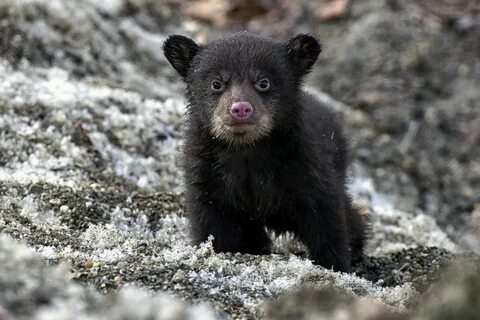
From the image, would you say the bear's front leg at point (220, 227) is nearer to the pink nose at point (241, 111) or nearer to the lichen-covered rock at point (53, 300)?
the pink nose at point (241, 111)

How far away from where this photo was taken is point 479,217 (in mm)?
9781

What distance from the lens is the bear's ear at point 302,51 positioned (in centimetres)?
647

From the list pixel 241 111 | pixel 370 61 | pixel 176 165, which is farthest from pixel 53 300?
pixel 370 61

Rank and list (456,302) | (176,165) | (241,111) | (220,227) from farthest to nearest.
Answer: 1. (176,165)
2. (220,227)
3. (241,111)
4. (456,302)

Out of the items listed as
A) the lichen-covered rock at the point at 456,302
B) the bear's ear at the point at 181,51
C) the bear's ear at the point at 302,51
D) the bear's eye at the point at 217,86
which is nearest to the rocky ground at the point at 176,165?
the lichen-covered rock at the point at 456,302

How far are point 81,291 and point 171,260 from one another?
1739 millimetres

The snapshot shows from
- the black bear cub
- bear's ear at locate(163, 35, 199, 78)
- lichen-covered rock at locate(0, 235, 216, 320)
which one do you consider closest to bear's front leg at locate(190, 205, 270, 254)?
Answer: the black bear cub

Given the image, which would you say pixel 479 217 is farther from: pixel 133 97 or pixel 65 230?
pixel 65 230

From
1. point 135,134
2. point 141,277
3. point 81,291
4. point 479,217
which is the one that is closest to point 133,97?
point 135,134

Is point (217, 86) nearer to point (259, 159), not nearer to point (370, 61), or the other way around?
point (259, 159)

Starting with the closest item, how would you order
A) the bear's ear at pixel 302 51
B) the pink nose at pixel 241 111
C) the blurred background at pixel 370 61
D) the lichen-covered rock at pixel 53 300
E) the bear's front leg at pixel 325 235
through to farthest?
the lichen-covered rock at pixel 53 300 → the pink nose at pixel 241 111 → the bear's front leg at pixel 325 235 → the bear's ear at pixel 302 51 → the blurred background at pixel 370 61

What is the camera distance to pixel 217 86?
6.20m

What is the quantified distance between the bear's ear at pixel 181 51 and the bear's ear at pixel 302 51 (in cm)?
71

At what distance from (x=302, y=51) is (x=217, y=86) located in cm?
77
